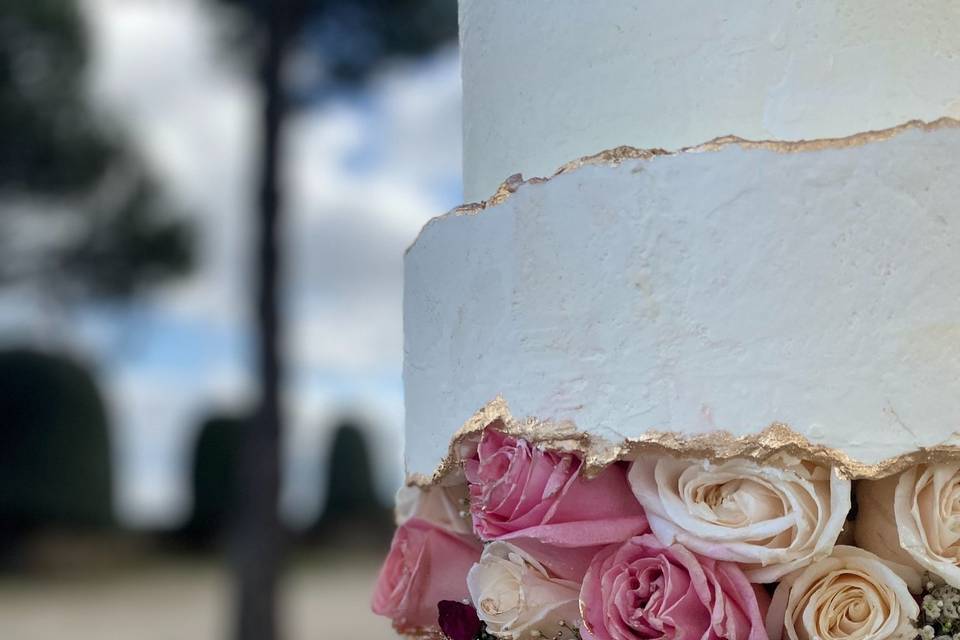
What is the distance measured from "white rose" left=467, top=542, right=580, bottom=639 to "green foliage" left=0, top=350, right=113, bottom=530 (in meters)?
8.68

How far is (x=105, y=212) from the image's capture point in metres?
10.7

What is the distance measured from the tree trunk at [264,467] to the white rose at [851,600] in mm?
4748

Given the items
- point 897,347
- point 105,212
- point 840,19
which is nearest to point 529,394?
point 897,347

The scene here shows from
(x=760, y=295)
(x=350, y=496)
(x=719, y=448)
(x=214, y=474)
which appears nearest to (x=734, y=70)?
(x=760, y=295)

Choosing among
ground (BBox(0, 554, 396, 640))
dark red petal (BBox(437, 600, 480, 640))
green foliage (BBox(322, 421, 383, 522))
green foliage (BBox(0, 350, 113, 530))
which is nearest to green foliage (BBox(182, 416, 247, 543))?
ground (BBox(0, 554, 396, 640))

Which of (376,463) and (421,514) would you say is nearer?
(421,514)

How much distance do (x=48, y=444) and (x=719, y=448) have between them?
899 centimetres

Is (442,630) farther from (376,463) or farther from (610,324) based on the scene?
(376,463)

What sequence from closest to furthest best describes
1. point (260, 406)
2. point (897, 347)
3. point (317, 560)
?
point (897, 347) < point (260, 406) < point (317, 560)

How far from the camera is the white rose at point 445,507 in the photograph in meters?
1.17

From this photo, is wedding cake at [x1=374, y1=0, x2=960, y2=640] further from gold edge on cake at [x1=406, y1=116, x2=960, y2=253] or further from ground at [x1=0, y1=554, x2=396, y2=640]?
ground at [x1=0, y1=554, x2=396, y2=640]

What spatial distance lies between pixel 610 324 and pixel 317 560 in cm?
930

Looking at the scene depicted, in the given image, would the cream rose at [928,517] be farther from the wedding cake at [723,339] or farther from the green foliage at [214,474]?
the green foliage at [214,474]

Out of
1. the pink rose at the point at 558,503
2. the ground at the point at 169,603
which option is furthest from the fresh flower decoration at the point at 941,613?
the ground at the point at 169,603
